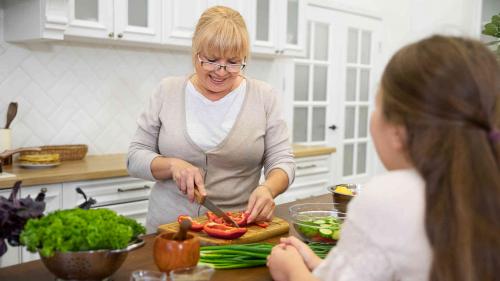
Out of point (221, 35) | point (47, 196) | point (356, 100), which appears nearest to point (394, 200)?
point (221, 35)

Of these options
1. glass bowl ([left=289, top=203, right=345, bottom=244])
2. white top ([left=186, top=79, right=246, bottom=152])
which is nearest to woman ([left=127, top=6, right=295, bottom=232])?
white top ([left=186, top=79, right=246, bottom=152])

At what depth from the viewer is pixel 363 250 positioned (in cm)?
97

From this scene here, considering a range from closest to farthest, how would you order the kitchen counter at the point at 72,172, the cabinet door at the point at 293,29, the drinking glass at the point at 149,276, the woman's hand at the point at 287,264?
the drinking glass at the point at 149,276, the woman's hand at the point at 287,264, the kitchen counter at the point at 72,172, the cabinet door at the point at 293,29

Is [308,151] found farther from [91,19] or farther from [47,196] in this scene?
[47,196]

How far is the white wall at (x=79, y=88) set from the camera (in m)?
3.11

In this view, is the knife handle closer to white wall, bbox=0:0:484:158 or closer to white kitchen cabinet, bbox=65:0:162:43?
white kitchen cabinet, bbox=65:0:162:43

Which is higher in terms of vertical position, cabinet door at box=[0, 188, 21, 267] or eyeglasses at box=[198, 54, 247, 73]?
eyeglasses at box=[198, 54, 247, 73]

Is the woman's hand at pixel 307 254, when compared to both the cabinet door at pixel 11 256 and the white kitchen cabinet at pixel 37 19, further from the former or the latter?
the white kitchen cabinet at pixel 37 19

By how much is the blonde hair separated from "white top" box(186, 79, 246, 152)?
0.21m

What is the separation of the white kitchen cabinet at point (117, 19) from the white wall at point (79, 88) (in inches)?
13.7

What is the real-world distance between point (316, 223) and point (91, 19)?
2.00 meters

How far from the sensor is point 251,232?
63.9 inches

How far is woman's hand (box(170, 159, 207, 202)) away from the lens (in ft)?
5.73

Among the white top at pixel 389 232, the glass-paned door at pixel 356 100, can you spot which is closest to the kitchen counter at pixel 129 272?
the white top at pixel 389 232
